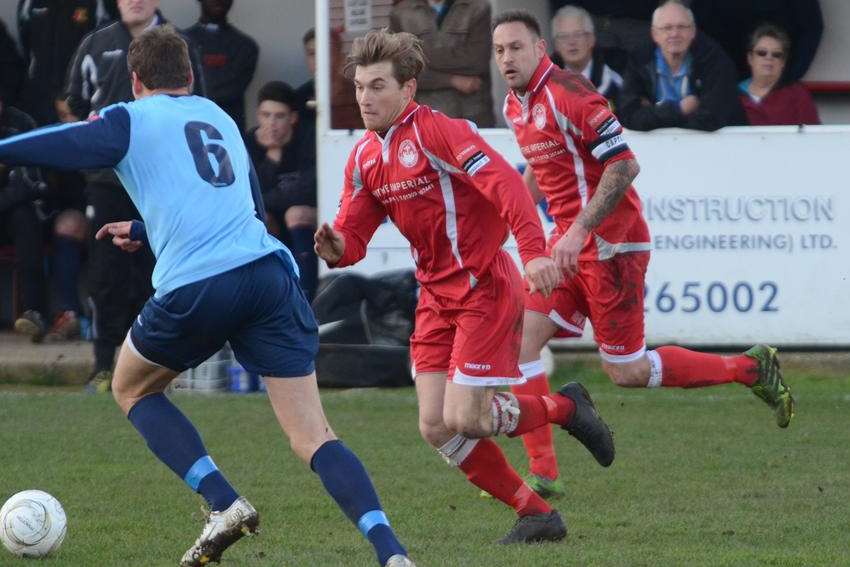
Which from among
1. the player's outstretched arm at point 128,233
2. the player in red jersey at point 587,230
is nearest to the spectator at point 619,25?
the player in red jersey at point 587,230

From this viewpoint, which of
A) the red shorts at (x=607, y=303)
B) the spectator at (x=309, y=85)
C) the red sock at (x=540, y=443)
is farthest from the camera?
the spectator at (x=309, y=85)

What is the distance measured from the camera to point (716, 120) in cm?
1033

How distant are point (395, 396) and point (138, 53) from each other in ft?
15.3

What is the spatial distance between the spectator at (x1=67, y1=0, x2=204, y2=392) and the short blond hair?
166 inches

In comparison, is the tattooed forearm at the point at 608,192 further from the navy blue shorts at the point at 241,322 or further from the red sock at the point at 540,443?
the navy blue shorts at the point at 241,322

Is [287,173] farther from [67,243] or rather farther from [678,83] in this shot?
[678,83]

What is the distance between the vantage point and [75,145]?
4930mm

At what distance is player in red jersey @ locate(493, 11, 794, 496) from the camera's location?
649 centimetres

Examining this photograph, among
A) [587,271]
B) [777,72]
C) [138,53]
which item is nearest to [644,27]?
[777,72]

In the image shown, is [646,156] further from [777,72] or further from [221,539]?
[221,539]

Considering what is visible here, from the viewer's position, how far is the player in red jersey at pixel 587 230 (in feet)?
21.3

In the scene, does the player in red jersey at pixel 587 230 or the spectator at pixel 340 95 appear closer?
the player in red jersey at pixel 587 230

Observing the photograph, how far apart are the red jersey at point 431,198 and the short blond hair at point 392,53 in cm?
16

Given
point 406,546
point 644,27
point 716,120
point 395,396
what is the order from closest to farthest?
point 406,546 → point 395,396 → point 716,120 → point 644,27
